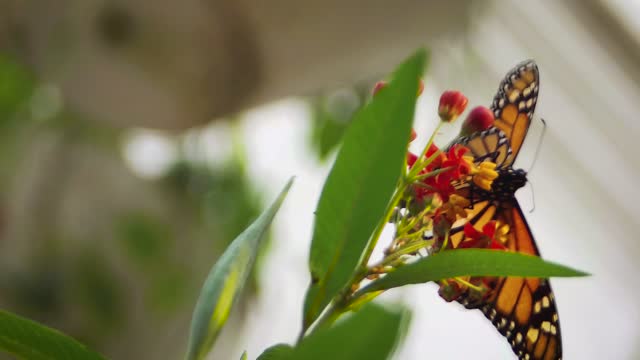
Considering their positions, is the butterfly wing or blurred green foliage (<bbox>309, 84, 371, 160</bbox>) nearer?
the butterfly wing

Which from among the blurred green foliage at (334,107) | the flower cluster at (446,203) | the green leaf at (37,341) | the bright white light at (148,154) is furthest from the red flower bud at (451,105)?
the bright white light at (148,154)

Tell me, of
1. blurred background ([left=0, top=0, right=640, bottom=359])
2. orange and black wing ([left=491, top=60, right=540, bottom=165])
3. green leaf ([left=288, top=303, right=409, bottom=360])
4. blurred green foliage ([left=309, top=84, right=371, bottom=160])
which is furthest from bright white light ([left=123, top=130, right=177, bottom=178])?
green leaf ([left=288, top=303, right=409, bottom=360])

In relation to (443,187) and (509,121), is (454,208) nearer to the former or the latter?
(443,187)

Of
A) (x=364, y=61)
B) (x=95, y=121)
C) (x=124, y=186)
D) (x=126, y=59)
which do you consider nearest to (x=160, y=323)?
(x=124, y=186)

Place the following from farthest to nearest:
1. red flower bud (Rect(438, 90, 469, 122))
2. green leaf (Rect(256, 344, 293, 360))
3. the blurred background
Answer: the blurred background → red flower bud (Rect(438, 90, 469, 122)) → green leaf (Rect(256, 344, 293, 360))

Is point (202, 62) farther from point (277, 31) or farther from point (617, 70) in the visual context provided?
point (617, 70)

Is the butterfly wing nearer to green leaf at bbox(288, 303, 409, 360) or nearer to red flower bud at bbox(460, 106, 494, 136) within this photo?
red flower bud at bbox(460, 106, 494, 136)
